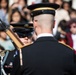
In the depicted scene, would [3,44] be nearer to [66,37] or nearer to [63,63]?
[66,37]

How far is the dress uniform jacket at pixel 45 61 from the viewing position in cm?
460

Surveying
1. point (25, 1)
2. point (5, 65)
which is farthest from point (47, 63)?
point (25, 1)

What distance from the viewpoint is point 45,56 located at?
4645mm

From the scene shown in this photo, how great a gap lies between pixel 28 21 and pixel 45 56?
7862 millimetres

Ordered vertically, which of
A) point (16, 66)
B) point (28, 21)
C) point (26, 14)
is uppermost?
point (16, 66)

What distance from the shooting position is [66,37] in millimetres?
10695

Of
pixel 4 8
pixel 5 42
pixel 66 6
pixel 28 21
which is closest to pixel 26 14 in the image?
pixel 28 21

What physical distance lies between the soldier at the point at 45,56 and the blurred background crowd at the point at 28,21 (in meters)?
2.62

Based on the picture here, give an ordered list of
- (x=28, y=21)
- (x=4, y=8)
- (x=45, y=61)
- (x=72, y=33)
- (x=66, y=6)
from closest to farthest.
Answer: (x=45, y=61) < (x=72, y=33) < (x=28, y=21) < (x=4, y=8) < (x=66, y=6)

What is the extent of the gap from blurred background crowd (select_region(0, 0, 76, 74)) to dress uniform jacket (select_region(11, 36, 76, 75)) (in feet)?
8.69

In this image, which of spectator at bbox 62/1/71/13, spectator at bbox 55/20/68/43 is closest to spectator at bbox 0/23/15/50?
spectator at bbox 55/20/68/43

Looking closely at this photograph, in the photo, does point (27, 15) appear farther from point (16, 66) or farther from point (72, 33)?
point (16, 66)

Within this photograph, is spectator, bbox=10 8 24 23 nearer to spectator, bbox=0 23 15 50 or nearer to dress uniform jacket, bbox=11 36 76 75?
spectator, bbox=0 23 15 50

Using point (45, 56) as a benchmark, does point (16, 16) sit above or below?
below
